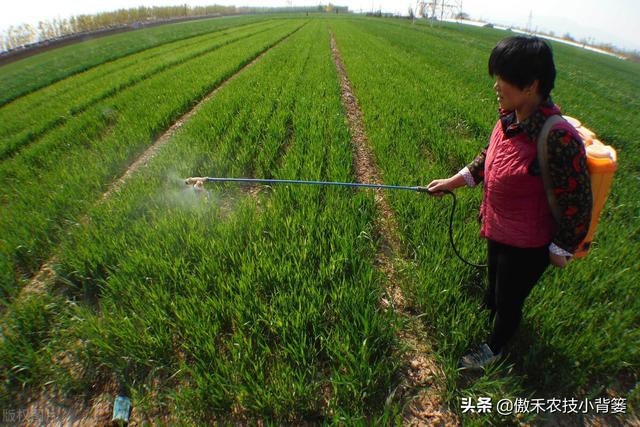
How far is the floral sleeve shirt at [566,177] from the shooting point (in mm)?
1098

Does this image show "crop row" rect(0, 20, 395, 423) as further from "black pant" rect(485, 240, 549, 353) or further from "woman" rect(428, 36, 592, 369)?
"woman" rect(428, 36, 592, 369)

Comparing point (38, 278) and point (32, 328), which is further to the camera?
point (38, 278)

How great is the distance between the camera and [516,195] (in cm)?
135

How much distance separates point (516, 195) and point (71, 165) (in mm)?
5339

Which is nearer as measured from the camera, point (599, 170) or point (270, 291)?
point (599, 170)

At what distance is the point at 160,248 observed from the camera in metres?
2.39

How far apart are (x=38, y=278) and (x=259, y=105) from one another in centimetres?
472

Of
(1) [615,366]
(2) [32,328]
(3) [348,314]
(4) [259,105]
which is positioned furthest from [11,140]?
(1) [615,366]

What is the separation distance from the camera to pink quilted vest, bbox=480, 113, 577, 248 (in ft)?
4.16

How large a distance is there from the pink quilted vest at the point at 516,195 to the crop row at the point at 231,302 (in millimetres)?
892

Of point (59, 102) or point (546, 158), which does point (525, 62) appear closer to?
point (546, 158)

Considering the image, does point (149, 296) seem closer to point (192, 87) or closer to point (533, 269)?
point (533, 269)

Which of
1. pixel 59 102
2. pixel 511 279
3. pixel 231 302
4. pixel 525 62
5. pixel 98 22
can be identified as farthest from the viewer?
pixel 98 22

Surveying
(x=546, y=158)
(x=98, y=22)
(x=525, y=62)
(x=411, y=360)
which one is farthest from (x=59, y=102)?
(x=98, y=22)
